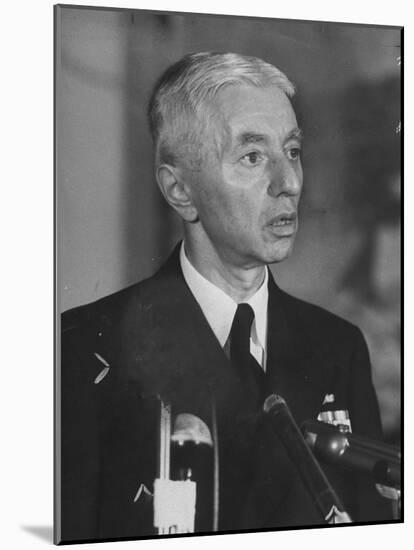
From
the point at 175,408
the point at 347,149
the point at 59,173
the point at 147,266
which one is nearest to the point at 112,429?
the point at 175,408

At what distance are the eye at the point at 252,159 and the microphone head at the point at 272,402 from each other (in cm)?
114

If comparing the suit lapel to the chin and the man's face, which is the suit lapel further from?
the man's face

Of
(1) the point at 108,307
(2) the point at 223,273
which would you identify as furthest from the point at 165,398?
(2) the point at 223,273

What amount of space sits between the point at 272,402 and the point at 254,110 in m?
1.43

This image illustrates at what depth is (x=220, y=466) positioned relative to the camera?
24.1ft

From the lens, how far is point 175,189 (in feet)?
23.9

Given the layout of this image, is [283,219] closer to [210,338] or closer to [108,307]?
[210,338]

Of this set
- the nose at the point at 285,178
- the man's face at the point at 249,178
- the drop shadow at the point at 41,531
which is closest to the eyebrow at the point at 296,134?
the man's face at the point at 249,178

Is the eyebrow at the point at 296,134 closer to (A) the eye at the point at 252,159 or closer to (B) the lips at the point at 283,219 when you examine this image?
(A) the eye at the point at 252,159

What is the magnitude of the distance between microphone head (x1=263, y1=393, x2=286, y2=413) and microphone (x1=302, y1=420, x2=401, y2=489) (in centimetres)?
18

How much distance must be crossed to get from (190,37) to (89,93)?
593 millimetres

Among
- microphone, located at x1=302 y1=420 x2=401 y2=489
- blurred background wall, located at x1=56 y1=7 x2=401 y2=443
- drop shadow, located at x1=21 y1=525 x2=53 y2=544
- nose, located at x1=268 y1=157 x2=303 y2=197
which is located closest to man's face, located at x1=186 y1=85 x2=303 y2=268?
nose, located at x1=268 y1=157 x2=303 y2=197

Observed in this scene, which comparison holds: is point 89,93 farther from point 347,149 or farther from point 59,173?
point 347,149

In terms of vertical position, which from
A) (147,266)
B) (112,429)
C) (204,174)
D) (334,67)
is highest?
(334,67)
